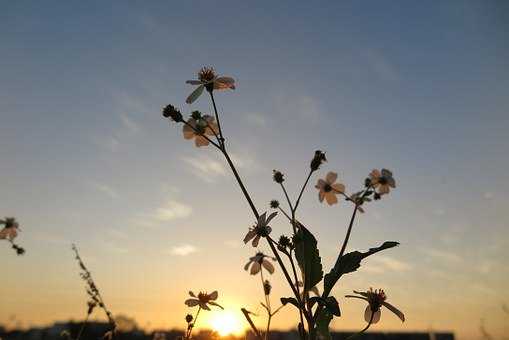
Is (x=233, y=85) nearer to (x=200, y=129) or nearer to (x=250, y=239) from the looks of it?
(x=200, y=129)

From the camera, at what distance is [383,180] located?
138 inches

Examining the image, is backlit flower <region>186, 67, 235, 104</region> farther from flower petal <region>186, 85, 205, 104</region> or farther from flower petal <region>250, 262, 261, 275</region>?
flower petal <region>250, 262, 261, 275</region>

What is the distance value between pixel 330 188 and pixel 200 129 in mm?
1567

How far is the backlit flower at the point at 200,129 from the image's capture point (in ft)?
8.53

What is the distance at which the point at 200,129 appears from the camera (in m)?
2.59

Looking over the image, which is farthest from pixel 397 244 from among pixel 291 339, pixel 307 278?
pixel 291 339

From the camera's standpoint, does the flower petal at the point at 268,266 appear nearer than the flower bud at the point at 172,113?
No

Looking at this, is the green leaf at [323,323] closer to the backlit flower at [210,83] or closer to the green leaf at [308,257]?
the green leaf at [308,257]

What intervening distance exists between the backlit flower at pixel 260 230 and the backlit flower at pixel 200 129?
69 cm

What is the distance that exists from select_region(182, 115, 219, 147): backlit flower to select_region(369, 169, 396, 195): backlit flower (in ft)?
5.43

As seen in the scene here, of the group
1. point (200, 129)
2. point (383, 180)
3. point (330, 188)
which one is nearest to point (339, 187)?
point (330, 188)

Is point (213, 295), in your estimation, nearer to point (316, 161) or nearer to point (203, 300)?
point (203, 300)

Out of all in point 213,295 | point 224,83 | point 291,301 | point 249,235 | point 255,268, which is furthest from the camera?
point 255,268

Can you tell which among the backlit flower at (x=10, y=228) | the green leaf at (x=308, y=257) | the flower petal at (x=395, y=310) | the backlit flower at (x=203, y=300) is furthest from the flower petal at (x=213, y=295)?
the backlit flower at (x=10, y=228)
